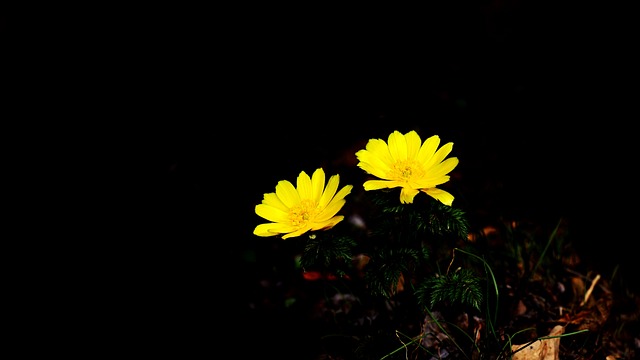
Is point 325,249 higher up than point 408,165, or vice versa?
point 408,165

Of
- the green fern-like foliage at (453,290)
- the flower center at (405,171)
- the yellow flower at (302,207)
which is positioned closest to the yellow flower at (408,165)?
the flower center at (405,171)

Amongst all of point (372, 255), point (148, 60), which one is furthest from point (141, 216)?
point (372, 255)

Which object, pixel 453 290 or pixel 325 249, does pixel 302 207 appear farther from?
pixel 453 290

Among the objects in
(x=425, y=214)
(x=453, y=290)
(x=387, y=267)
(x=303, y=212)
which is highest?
(x=303, y=212)

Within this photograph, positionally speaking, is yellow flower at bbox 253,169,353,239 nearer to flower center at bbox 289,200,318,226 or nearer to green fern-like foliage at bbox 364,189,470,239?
flower center at bbox 289,200,318,226

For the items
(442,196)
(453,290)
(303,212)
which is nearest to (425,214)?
(442,196)

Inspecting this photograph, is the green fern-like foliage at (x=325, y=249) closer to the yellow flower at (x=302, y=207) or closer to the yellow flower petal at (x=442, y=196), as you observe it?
the yellow flower at (x=302, y=207)

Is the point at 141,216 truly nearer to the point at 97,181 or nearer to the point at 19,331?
the point at 97,181

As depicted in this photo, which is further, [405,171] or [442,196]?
[405,171]
